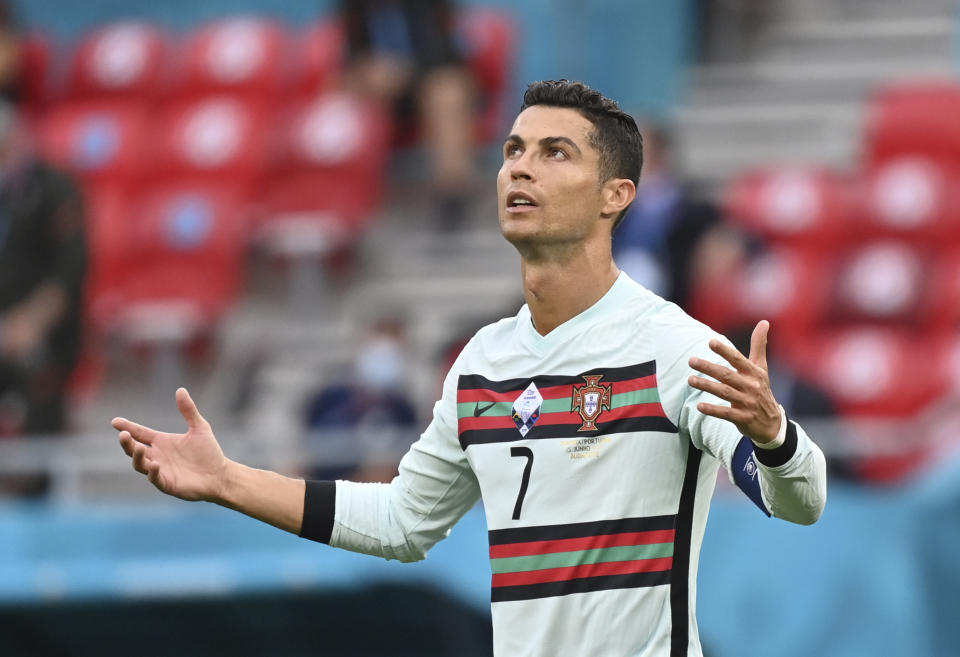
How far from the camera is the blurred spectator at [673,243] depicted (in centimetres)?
830

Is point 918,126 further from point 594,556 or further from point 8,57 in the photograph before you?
point 594,556

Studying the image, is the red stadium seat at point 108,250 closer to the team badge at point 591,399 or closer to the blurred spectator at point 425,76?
the blurred spectator at point 425,76

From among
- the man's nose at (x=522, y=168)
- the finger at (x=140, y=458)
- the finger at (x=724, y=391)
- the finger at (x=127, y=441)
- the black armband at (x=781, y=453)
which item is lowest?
the finger at (x=140, y=458)

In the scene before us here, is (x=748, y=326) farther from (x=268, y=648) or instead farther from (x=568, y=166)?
(x=568, y=166)

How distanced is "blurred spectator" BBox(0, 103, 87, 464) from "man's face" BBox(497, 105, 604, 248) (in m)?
5.18

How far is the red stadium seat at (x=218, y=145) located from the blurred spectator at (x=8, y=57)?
1121 millimetres

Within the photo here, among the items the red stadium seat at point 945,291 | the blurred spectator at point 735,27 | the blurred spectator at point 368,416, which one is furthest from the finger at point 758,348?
the blurred spectator at point 735,27

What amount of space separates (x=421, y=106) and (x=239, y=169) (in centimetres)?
125

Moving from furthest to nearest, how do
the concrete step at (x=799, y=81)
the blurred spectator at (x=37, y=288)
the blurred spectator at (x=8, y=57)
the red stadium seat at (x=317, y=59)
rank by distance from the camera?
the blurred spectator at (x=8, y=57)
the red stadium seat at (x=317, y=59)
the concrete step at (x=799, y=81)
the blurred spectator at (x=37, y=288)

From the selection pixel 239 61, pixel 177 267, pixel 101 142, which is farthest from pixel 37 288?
pixel 239 61

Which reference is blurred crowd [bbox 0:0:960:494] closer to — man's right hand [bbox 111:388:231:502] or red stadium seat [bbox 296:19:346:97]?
red stadium seat [bbox 296:19:346:97]

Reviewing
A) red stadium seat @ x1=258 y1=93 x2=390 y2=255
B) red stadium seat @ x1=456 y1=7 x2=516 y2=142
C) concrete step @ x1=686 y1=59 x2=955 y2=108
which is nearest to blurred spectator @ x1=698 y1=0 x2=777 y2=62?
concrete step @ x1=686 y1=59 x2=955 y2=108

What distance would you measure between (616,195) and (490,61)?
7.11 m

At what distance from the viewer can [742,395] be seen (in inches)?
119
